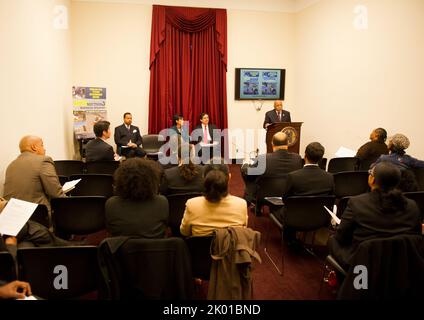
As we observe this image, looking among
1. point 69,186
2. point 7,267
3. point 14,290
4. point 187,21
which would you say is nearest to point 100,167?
point 69,186

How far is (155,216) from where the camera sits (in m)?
2.31

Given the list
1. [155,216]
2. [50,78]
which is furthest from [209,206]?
[50,78]

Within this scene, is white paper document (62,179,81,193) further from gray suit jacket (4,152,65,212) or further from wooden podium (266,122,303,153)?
wooden podium (266,122,303,153)

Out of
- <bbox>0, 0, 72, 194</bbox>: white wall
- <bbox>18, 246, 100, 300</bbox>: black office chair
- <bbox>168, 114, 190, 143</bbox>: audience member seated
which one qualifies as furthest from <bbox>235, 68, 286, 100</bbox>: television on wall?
<bbox>18, 246, 100, 300</bbox>: black office chair

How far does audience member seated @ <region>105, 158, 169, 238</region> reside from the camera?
2264mm

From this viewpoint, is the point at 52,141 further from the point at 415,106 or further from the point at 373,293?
the point at 415,106

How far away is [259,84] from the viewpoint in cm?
869

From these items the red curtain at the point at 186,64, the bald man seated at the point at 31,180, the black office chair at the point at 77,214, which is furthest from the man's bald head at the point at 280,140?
the red curtain at the point at 186,64

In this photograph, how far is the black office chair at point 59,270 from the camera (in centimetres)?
199

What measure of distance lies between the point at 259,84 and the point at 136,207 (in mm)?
6977

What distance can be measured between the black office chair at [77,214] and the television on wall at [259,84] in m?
6.07

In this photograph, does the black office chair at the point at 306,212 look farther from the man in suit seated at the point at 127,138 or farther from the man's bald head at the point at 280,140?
the man in suit seated at the point at 127,138

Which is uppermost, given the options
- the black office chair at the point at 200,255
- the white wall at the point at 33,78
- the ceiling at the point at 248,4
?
the ceiling at the point at 248,4

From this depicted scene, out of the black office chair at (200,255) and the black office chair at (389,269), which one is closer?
the black office chair at (389,269)
